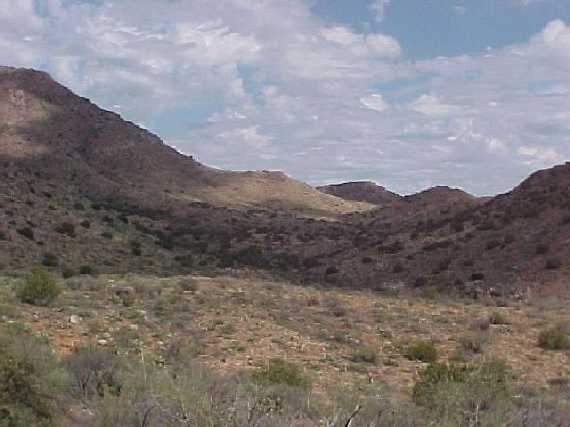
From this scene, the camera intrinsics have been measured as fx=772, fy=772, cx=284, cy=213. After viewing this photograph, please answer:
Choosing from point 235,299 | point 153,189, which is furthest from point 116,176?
point 235,299

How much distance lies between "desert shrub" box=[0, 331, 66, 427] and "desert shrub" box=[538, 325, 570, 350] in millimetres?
11572

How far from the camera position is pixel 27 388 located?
841cm

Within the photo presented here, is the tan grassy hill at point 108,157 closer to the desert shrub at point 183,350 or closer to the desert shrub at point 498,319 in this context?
the desert shrub at point 498,319

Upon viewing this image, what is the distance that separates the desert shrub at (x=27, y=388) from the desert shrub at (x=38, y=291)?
8263 millimetres

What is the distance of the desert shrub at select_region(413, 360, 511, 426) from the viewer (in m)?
8.67

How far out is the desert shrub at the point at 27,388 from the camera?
8.09 m

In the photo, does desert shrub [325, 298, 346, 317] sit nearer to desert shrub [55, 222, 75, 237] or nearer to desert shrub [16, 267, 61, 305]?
desert shrub [16, 267, 61, 305]

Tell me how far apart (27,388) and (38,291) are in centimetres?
954

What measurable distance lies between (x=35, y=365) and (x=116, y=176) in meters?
77.1

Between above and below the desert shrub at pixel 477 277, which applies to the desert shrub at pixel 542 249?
above

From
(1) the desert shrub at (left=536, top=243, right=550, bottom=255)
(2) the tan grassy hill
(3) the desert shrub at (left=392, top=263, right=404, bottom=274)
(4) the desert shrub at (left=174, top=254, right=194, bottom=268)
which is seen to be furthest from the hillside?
(1) the desert shrub at (left=536, top=243, right=550, bottom=255)

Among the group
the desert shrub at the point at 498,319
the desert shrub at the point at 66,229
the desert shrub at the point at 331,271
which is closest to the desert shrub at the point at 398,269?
the desert shrub at the point at 331,271

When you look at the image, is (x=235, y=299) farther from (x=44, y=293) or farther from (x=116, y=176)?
(x=116, y=176)

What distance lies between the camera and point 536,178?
50750 millimetres
